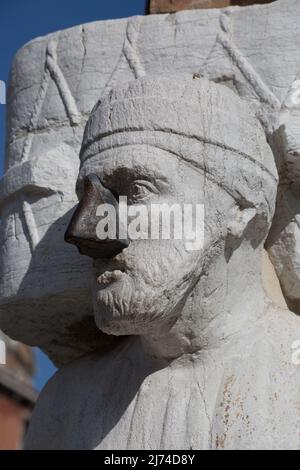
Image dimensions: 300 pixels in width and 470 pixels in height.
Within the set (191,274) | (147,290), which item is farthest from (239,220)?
(147,290)

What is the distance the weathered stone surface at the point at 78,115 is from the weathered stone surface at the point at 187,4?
35 centimetres

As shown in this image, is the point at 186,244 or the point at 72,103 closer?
the point at 186,244

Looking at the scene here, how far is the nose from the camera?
3.17 meters

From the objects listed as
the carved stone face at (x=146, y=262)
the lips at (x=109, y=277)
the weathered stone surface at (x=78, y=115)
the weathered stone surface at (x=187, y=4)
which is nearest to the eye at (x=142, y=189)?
the carved stone face at (x=146, y=262)

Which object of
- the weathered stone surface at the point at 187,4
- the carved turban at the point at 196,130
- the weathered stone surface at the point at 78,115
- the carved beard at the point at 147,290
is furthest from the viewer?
the weathered stone surface at the point at 187,4

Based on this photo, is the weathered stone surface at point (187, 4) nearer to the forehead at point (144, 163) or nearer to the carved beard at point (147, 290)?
the forehead at point (144, 163)

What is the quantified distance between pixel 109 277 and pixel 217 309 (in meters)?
0.32

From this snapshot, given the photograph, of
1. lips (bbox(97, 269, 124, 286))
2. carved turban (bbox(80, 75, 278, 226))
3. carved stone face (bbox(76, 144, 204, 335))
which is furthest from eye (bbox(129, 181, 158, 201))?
lips (bbox(97, 269, 124, 286))

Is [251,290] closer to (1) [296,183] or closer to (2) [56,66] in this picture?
(1) [296,183]

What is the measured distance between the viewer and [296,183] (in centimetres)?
350

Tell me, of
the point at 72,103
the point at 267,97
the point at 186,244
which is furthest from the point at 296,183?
the point at 72,103

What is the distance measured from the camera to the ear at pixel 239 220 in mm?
3234
